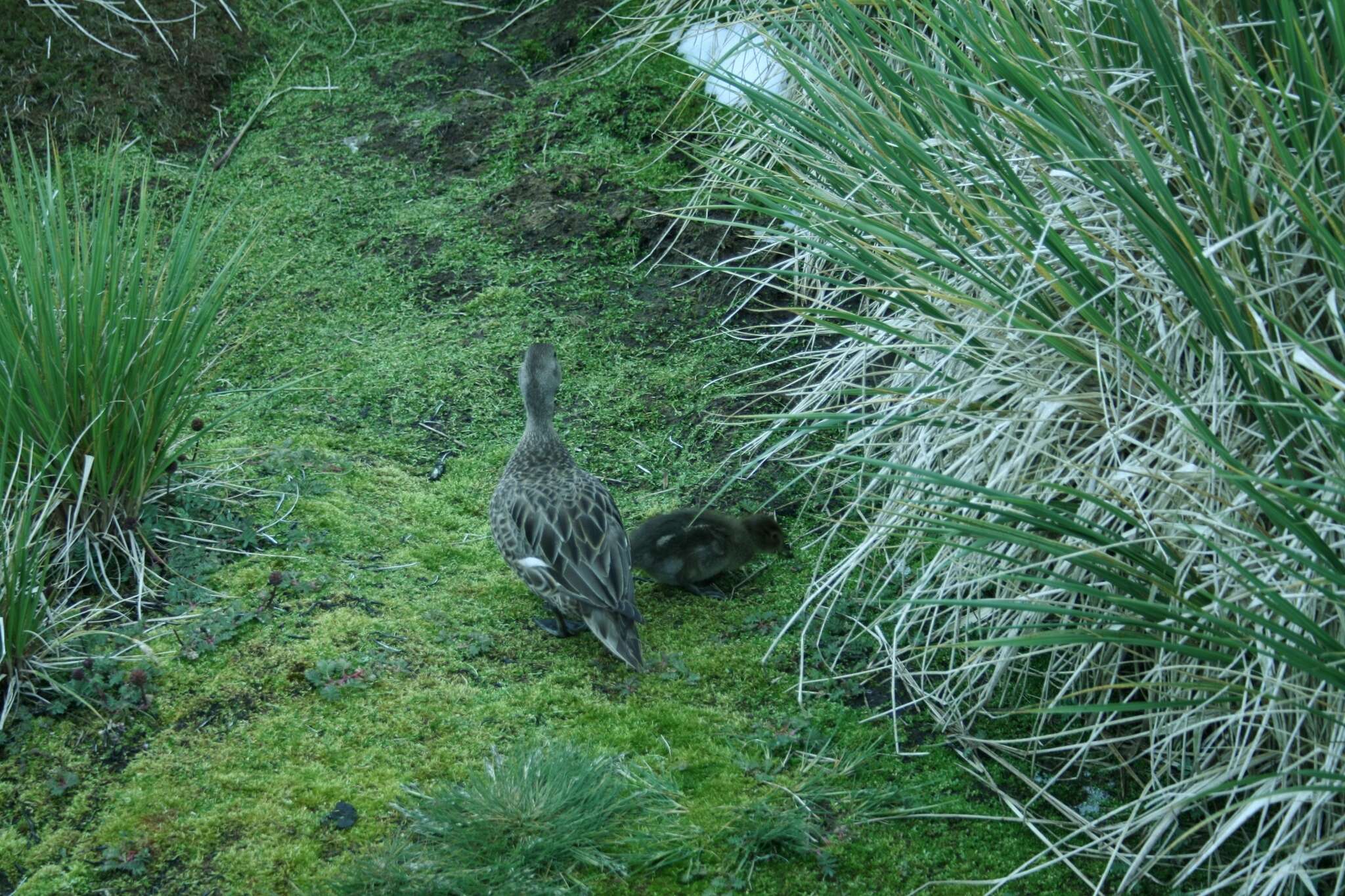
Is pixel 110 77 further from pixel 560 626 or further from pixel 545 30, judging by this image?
pixel 560 626

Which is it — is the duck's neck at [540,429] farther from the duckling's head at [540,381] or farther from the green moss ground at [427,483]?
the green moss ground at [427,483]

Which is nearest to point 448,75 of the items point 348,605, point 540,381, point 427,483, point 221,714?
point 427,483

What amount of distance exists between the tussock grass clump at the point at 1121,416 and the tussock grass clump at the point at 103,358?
195 centimetres

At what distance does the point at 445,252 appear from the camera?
634 cm

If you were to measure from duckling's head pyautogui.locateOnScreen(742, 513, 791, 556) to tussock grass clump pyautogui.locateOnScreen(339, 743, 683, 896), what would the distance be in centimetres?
118

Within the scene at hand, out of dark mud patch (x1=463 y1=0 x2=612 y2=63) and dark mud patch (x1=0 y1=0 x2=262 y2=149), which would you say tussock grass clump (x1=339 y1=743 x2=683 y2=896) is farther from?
dark mud patch (x1=0 y1=0 x2=262 y2=149)

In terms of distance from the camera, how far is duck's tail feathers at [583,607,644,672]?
3.84 m

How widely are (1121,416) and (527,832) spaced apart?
6.17ft

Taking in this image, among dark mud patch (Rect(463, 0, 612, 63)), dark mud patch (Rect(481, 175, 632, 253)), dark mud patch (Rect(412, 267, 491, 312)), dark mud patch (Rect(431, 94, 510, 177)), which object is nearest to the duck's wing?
dark mud patch (Rect(412, 267, 491, 312))

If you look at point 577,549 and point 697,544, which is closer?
point 577,549

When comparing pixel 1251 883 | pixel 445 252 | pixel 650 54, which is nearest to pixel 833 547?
pixel 1251 883

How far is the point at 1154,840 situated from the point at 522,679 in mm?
1854

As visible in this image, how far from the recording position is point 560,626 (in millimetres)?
4125

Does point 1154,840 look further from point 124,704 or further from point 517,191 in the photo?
point 517,191
